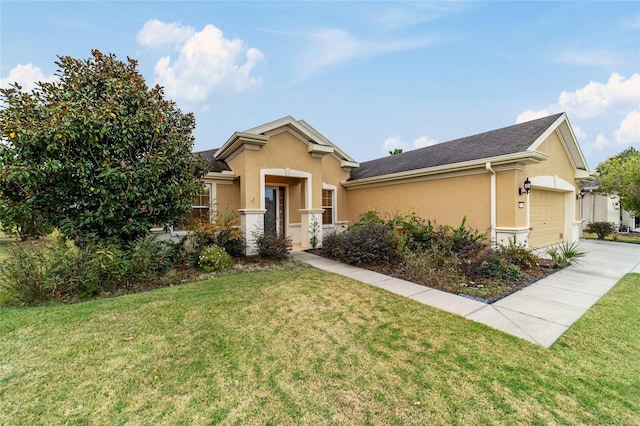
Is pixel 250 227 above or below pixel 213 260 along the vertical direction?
above

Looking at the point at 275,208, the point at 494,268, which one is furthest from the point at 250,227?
the point at 494,268

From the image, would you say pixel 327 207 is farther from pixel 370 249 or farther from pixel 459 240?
pixel 459 240

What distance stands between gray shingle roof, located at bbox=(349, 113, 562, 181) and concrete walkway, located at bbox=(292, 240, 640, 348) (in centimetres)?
389

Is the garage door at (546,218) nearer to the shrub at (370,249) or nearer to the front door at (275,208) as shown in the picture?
the shrub at (370,249)

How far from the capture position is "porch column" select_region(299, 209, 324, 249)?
10234mm

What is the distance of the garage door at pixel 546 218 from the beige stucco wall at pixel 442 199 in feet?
6.93

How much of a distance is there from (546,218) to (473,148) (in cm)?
435

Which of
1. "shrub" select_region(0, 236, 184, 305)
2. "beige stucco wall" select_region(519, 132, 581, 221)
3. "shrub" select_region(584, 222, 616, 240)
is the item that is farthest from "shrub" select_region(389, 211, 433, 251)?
"shrub" select_region(584, 222, 616, 240)

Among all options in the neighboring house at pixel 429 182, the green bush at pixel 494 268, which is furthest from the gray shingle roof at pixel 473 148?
the green bush at pixel 494 268

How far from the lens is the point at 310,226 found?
10.3 meters

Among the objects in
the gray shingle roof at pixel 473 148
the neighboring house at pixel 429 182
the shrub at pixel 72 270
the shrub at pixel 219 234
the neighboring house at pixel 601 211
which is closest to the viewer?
the shrub at pixel 72 270

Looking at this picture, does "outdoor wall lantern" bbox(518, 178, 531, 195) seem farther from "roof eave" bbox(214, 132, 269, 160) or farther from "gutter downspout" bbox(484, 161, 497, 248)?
"roof eave" bbox(214, 132, 269, 160)

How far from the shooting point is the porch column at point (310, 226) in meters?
10.2

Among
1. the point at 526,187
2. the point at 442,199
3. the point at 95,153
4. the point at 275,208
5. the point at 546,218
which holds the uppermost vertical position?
the point at 95,153
